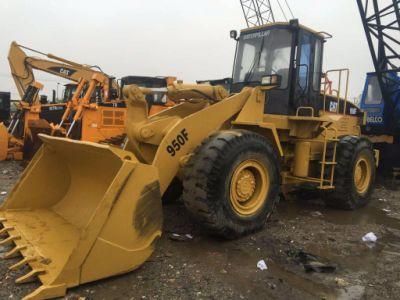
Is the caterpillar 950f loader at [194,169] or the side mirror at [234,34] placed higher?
the side mirror at [234,34]

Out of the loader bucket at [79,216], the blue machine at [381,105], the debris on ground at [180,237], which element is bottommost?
the debris on ground at [180,237]

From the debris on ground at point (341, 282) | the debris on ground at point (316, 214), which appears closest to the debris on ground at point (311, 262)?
the debris on ground at point (341, 282)

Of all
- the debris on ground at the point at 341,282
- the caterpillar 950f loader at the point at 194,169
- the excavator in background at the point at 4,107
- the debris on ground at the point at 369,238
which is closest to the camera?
the caterpillar 950f loader at the point at 194,169

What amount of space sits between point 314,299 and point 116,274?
1.68 m

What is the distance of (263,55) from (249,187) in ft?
7.22

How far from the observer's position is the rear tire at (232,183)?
429 centimetres

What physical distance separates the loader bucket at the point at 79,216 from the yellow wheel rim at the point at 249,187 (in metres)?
1.18

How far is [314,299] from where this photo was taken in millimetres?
3473

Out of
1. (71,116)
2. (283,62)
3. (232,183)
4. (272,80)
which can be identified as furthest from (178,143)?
(71,116)

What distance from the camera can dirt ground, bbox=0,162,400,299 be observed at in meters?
3.47

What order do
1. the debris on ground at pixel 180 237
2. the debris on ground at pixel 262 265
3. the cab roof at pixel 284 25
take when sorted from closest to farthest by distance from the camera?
the debris on ground at pixel 262 265 < the debris on ground at pixel 180 237 < the cab roof at pixel 284 25

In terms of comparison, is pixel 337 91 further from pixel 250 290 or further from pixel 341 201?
pixel 250 290

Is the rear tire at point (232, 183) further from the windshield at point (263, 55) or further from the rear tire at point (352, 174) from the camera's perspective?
the rear tire at point (352, 174)

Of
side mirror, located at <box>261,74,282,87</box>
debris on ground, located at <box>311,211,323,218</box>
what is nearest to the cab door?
side mirror, located at <box>261,74,282,87</box>
